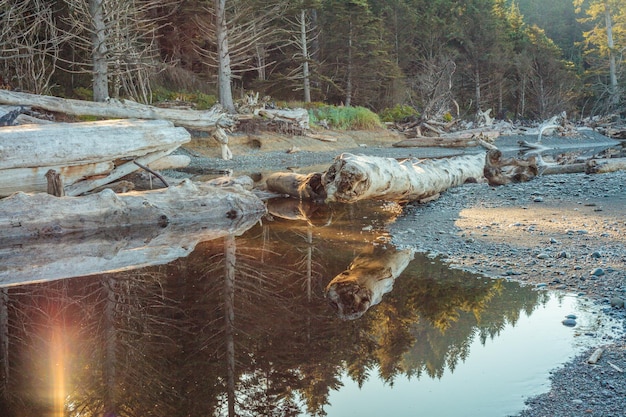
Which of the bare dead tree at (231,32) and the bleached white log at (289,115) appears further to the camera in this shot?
the bleached white log at (289,115)

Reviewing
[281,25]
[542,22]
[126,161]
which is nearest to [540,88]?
[281,25]

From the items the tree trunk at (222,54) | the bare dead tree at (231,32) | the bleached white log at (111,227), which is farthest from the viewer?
the bare dead tree at (231,32)

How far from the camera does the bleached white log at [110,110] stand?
1152 cm

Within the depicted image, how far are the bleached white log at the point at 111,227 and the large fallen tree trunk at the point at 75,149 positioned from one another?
2.62 feet

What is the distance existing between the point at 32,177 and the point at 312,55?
24.5 metres

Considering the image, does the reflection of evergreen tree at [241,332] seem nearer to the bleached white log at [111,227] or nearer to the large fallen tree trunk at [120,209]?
the bleached white log at [111,227]

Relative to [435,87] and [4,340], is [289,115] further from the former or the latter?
[4,340]

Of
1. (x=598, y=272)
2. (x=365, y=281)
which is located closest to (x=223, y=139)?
(x=365, y=281)

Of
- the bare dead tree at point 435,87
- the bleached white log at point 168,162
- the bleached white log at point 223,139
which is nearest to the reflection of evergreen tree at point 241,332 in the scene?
the bleached white log at point 168,162

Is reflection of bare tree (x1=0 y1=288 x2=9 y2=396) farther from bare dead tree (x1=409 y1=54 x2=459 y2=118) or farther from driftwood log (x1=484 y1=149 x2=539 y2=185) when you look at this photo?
bare dead tree (x1=409 y1=54 x2=459 y2=118)

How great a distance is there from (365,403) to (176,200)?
6.22 metres

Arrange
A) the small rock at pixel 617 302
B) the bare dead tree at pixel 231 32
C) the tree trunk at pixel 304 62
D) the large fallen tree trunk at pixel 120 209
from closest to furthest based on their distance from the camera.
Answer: the small rock at pixel 617 302, the large fallen tree trunk at pixel 120 209, the bare dead tree at pixel 231 32, the tree trunk at pixel 304 62

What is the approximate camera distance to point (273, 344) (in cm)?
398

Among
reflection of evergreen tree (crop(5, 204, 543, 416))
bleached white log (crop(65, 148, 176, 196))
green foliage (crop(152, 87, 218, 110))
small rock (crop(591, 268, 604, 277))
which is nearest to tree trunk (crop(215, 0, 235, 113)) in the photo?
green foliage (crop(152, 87, 218, 110))
